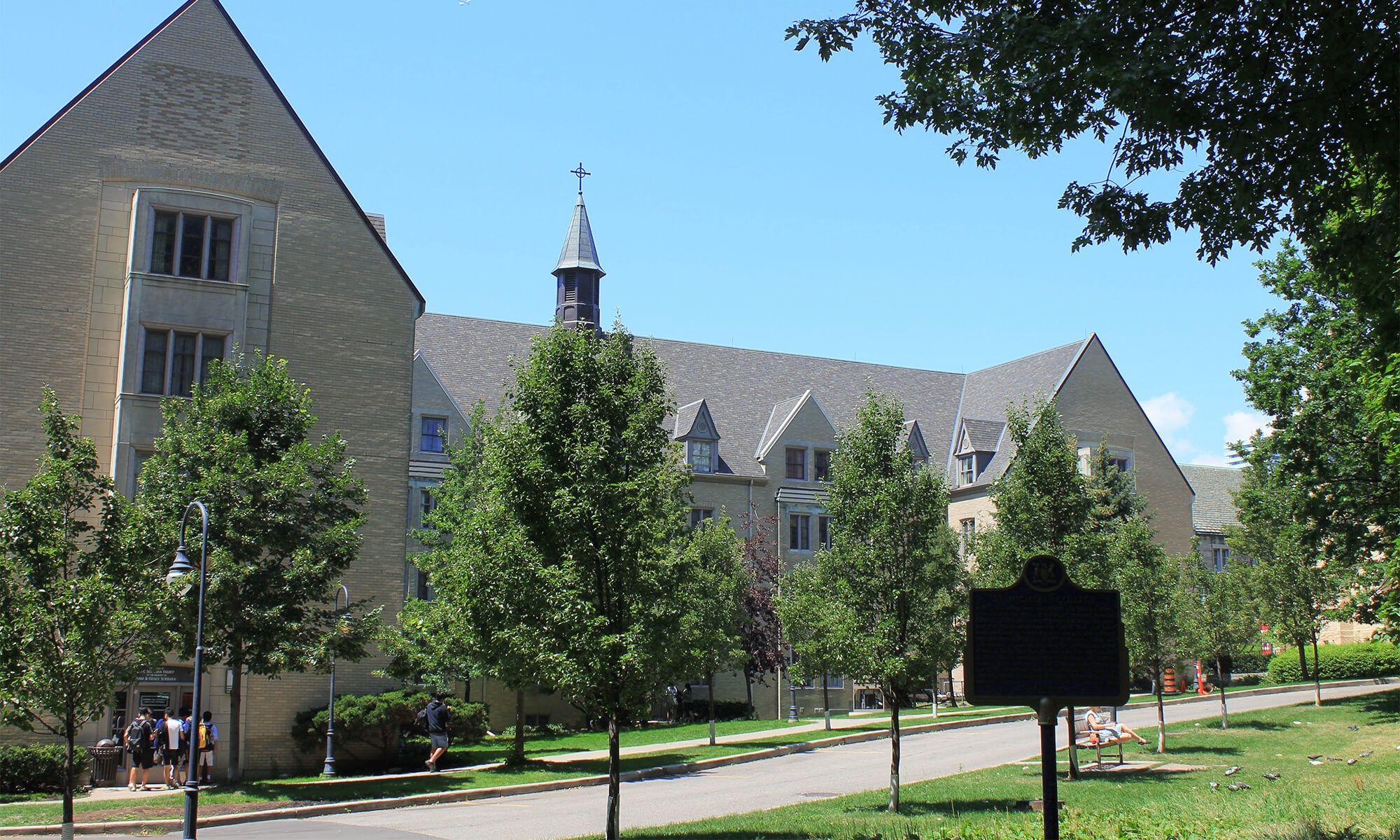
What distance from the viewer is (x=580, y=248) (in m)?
54.0

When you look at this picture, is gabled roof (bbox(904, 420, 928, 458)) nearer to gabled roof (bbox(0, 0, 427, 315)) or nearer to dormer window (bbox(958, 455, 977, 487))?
dormer window (bbox(958, 455, 977, 487))

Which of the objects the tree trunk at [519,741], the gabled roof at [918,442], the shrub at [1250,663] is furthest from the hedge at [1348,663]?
the tree trunk at [519,741]

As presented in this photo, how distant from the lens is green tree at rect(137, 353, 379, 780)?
2389cm

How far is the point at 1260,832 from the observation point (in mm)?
11375

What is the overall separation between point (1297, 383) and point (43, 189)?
33.2 m

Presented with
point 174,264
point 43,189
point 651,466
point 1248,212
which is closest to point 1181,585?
point 651,466

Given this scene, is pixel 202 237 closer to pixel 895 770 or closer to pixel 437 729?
pixel 437 729

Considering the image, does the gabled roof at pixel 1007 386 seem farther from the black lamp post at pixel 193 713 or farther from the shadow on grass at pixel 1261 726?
the black lamp post at pixel 193 713

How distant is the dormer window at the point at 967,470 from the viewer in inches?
2179

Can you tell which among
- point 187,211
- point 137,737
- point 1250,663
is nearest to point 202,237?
point 187,211

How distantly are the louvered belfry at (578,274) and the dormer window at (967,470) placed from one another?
19593mm

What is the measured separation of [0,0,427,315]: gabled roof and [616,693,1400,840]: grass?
805 inches

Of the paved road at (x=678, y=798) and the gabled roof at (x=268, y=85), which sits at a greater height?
the gabled roof at (x=268, y=85)

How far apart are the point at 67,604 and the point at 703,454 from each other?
3433 cm
